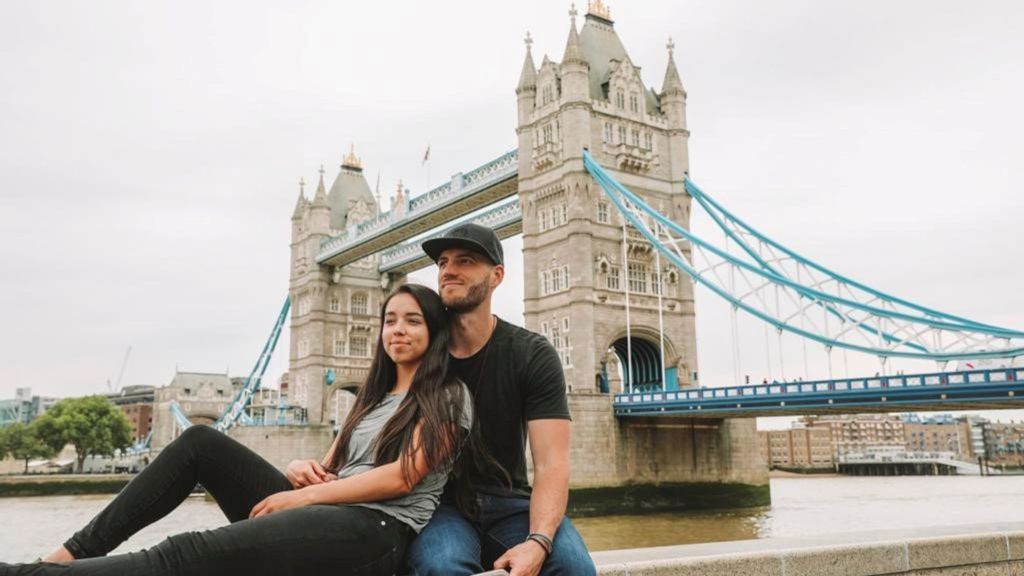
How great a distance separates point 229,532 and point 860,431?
10475cm

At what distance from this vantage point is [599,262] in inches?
926

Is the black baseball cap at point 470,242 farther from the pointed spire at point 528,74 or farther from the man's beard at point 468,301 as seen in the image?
the pointed spire at point 528,74

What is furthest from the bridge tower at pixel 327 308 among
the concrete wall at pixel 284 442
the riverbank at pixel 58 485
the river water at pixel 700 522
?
the river water at pixel 700 522

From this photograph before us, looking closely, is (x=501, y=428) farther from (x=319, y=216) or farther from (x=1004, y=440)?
(x=1004, y=440)

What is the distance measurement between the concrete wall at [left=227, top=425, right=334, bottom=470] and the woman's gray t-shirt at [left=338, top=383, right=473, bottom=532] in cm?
3010

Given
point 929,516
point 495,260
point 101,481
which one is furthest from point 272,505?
point 101,481

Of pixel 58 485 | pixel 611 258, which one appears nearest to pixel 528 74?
pixel 611 258

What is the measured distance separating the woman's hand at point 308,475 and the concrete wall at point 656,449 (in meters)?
17.8

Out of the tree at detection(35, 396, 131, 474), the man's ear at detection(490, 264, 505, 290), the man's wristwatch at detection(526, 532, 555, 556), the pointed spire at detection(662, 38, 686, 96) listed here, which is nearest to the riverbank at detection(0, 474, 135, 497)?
the tree at detection(35, 396, 131, 474)

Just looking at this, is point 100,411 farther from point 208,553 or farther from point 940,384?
point 208,553

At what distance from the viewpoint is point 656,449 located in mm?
22203

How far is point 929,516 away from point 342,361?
24898mm

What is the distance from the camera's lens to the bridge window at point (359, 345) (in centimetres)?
3859

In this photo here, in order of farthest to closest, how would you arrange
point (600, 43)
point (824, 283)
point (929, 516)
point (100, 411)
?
1. point (100, 411)
2. point (600, 43)
3. point (824, 283)
4. point (929, 516)
